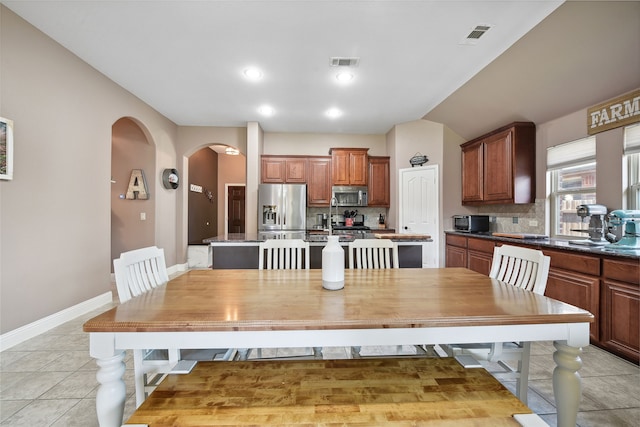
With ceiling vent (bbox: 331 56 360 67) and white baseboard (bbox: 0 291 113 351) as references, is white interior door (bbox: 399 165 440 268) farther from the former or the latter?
white baseboard (bbox: 0 291 113 351)

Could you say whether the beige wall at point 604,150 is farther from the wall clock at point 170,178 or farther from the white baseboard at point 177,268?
the white baseboard at point 177,268

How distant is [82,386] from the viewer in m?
1.79

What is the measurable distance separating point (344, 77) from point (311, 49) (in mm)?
723

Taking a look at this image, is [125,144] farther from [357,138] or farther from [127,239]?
[357,138]

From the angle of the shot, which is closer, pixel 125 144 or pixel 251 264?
pixel 251 264

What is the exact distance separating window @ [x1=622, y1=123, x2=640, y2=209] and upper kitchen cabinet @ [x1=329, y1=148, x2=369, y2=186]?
11.9 ft

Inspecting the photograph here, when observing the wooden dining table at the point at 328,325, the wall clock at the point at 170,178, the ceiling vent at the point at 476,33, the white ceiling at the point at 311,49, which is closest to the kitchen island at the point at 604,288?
the wooden dining table at the point at 328,325

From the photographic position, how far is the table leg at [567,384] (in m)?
1.10

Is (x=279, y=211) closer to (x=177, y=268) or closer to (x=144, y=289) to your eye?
(x=177, y=268)

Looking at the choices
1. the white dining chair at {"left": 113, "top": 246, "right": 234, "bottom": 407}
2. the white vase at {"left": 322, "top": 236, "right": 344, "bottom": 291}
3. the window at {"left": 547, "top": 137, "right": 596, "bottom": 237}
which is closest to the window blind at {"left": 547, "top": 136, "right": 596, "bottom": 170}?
the window at {"left": 547, "top": 137, "right": 596, "bottom": 237}

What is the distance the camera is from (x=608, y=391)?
1.74m

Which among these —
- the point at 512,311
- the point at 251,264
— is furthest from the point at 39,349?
the point at 512,311

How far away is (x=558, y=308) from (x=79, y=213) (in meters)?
4.26

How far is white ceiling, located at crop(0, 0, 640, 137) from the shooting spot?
2.35 m
